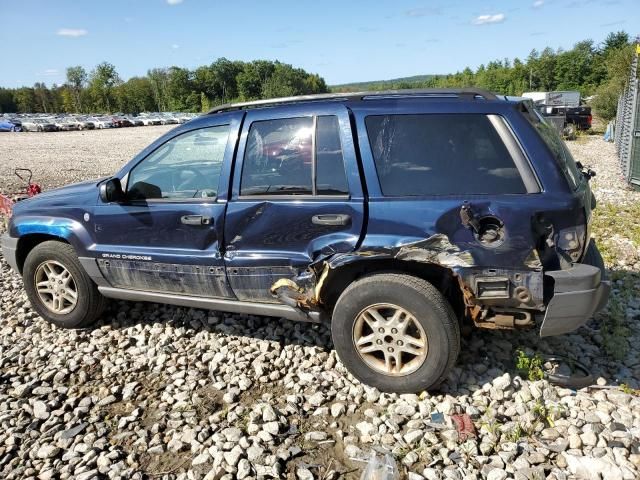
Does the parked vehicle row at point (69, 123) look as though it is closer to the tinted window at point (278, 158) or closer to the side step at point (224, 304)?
the side step at point (224, 304)

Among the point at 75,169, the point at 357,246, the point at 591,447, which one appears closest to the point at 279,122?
the point at 357,246

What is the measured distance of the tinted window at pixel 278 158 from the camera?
12.2ft

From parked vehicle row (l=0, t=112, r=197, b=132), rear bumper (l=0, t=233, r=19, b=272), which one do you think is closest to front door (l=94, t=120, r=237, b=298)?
rear bumper (l=0, t=233, r=19, b=272)

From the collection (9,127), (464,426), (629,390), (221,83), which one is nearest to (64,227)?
(464,426)

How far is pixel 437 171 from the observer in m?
3.40

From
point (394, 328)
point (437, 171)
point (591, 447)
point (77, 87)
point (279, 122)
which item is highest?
point (77, 87)

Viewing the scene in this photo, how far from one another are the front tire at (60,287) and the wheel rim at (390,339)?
2595 mm

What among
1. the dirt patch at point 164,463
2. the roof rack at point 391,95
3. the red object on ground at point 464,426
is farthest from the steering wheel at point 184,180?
the red object on ground at point 464,426

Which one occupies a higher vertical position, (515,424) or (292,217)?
(292,217)

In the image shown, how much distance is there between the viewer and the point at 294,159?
12.3ft

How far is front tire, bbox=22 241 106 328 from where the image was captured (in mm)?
4602

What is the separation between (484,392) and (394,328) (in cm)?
79

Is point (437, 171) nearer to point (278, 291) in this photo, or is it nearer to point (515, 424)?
point (278, 291)

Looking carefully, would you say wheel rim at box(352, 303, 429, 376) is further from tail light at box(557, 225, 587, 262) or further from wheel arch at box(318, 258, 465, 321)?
tail light at box(557, 225, 587, 262)
